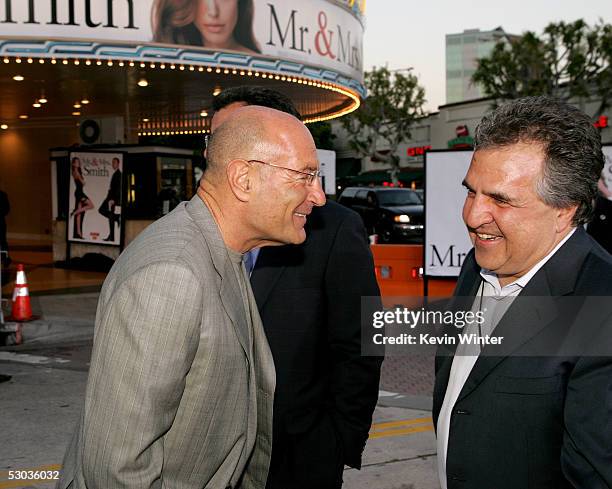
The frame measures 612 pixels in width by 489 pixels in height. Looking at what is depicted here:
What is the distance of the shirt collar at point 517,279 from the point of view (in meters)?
2.37

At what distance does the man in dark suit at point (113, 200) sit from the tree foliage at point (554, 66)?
79.5 feet

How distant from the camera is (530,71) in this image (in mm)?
40656

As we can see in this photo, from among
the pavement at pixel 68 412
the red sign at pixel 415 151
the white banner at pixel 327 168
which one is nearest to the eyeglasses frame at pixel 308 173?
the pavement at pixel 68 412

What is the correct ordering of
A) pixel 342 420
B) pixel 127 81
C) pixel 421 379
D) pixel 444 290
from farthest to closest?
pixel 127 81, pixel 444 290, pixel 421 379, pixel 342 420

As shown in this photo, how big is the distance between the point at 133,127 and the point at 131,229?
8108 millimetres

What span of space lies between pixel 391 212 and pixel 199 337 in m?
25.4

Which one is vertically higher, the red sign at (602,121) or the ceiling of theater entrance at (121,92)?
the red sign at (602,121)

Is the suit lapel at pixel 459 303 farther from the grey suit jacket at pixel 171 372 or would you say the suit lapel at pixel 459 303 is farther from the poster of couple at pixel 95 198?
the poster of couple at pixel 95 198

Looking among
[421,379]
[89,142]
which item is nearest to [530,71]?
[89,142]

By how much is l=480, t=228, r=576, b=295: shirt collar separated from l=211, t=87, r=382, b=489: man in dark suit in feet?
2.06

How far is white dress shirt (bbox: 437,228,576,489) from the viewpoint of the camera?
96.9 inches

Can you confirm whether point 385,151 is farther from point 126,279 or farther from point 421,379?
point 126,279

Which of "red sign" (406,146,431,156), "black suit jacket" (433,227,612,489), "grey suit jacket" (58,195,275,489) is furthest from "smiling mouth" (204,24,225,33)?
"red sign" (406,146,431,156)

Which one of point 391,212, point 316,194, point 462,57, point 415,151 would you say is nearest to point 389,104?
point 415,151
